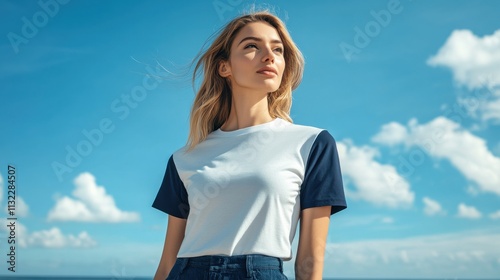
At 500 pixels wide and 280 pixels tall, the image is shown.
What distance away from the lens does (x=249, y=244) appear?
332cm

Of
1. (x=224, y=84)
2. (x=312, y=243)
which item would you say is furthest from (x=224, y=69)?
(x=312, y=243)

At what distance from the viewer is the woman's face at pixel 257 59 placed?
3.87 metres

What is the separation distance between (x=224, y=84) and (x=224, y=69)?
0.47 ft

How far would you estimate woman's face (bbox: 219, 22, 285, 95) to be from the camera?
12.7 feet

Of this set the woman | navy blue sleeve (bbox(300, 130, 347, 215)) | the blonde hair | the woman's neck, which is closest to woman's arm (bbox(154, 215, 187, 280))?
the woman

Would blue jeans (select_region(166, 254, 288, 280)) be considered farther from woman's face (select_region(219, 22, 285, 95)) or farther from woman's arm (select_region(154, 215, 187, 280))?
woman's face (select_region(219, 22, 285, 95))

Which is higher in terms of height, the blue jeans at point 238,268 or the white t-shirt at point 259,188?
the white t-shirt at point 259,188

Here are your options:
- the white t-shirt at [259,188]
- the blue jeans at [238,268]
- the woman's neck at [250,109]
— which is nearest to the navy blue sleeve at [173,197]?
the white t-shirt at [259,188]

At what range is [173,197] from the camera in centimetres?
400

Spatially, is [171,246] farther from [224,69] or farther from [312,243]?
[224,69]

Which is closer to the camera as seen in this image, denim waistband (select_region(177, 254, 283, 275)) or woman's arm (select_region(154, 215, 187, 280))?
denim waistband (select_region(177, 254, 283, 275))

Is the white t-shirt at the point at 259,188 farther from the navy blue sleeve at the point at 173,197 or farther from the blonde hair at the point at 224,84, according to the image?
the blonde hair at the point at 224,84

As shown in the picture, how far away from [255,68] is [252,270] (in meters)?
1.33

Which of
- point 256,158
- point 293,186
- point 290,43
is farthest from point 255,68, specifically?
point 293,186
